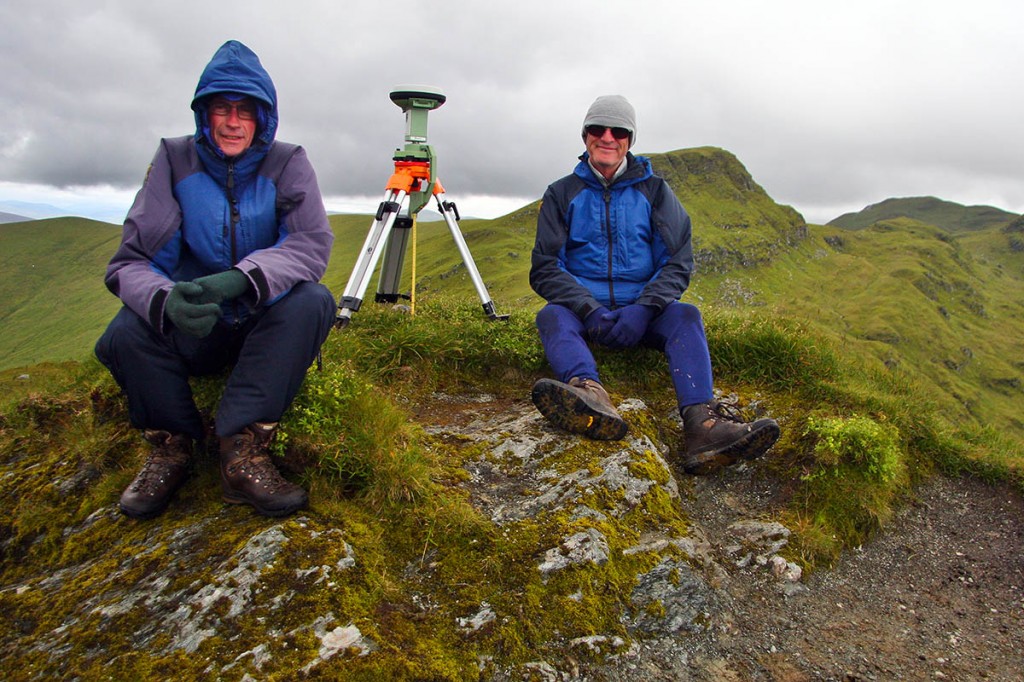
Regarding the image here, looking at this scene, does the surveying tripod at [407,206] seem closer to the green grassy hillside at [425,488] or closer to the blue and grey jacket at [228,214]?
the green grassy hillside at [425,488]

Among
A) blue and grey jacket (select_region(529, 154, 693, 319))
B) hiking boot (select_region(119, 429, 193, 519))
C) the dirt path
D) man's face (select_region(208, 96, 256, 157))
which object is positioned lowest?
the dirt path

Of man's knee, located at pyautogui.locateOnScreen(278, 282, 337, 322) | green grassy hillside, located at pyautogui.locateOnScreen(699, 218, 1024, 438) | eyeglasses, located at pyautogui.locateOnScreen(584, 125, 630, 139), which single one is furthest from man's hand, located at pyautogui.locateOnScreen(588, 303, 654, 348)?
green grassy hillside, located at pyautogui.locateOnScreen(699, 218, 1024, 438)

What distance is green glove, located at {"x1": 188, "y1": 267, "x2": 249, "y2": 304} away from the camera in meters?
4.31

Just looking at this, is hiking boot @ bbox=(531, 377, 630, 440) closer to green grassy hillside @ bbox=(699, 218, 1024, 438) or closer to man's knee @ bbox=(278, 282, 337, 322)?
man's knee @ bbox=(278, 282, 337, 322)

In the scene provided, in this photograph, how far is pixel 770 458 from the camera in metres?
5.82

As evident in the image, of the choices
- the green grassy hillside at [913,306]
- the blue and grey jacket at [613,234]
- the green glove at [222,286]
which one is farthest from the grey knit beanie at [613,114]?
the green grassy hillside at [913,306]

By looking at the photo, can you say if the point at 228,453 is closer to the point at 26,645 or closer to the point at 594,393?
the point at 26,645

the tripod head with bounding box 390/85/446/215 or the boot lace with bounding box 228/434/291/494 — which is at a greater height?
the tripod head with bounding box 390/85/446/215

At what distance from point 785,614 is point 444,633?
2287mm

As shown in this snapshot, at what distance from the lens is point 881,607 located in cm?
448

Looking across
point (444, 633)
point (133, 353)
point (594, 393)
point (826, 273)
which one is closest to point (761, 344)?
point (594, 393)

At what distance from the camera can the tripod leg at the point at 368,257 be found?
7277 mm

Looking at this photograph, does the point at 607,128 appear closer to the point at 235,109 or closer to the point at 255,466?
the point at 235,109

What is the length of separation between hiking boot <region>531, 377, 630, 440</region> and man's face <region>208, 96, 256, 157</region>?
2949 mm
